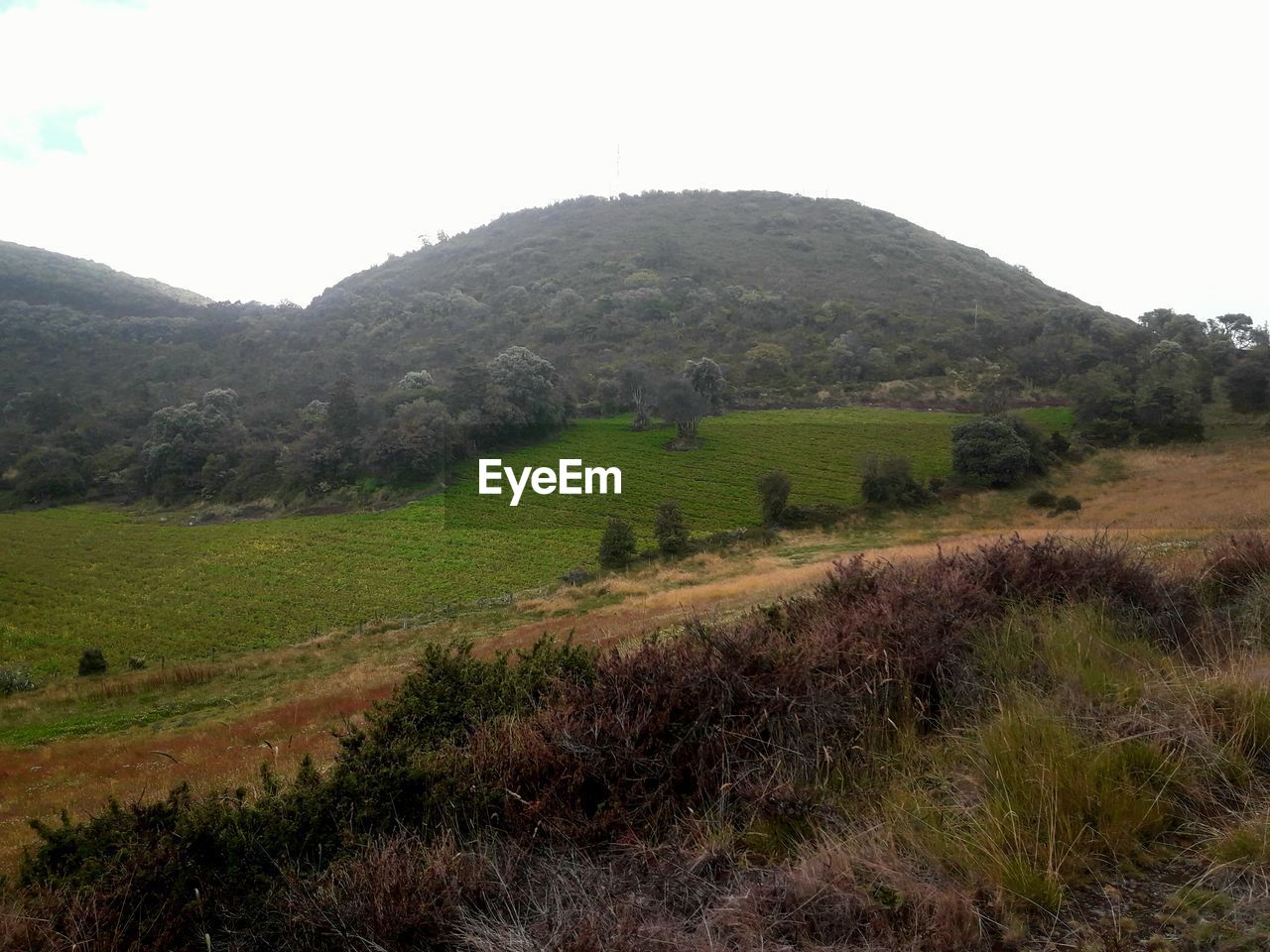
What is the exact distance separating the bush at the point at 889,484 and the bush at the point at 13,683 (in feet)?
113

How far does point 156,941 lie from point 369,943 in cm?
95

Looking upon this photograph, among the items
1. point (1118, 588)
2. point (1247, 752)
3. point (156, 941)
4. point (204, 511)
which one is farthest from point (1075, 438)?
point (204, 511)

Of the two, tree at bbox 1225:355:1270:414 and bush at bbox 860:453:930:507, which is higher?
tree at bbox 1225:355:1270:414

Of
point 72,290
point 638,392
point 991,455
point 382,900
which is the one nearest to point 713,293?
point 638,392

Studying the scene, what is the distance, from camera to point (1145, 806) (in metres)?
2.64

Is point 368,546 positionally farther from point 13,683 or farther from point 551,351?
point 551,351

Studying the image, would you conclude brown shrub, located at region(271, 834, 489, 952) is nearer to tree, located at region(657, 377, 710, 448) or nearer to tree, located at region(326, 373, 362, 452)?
tree, located at region(657, 377, 710, 448)

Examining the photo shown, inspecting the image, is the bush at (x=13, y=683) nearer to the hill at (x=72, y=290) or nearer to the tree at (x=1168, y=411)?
the tree at (x=1168, y=411)

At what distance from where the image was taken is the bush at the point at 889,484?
1416 inches

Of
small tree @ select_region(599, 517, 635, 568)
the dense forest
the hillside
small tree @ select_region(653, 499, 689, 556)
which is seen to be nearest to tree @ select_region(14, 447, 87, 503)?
the dense forest

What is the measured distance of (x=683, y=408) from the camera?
165 ft

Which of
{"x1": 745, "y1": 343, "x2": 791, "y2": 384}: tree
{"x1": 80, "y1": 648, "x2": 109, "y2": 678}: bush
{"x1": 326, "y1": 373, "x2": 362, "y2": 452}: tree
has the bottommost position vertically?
{"x1": 80, "y1": 648, "x2": 109, "y2": 678}: bush

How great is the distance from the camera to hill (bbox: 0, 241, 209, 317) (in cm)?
9975

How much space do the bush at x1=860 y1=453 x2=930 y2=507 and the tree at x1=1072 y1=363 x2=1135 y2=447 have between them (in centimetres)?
1593
